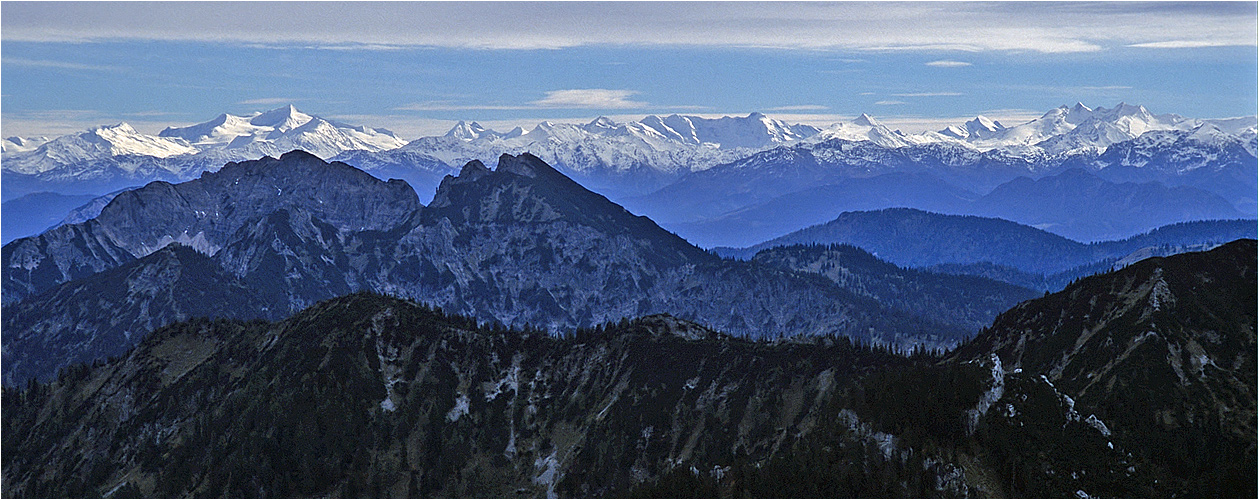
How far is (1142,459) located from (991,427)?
2466 centimetres

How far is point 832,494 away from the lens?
197 meters

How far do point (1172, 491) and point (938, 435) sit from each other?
118 ft

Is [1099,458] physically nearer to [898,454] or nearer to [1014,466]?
[1014,466]

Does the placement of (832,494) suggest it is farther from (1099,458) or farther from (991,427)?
(1099,458)

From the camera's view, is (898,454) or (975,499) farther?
(898,454)

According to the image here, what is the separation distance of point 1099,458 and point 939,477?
979 inches

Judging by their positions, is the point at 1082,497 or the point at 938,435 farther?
the point at 938,435

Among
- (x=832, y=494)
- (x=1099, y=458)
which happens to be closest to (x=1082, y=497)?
(x=1099, y=458)

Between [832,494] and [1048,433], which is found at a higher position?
[1048,433]

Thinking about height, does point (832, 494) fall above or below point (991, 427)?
below

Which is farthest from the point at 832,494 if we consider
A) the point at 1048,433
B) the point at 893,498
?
the point at 1048,433

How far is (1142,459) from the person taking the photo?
7736 inches

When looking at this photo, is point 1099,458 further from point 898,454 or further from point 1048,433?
point 898,454

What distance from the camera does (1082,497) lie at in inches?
7244
